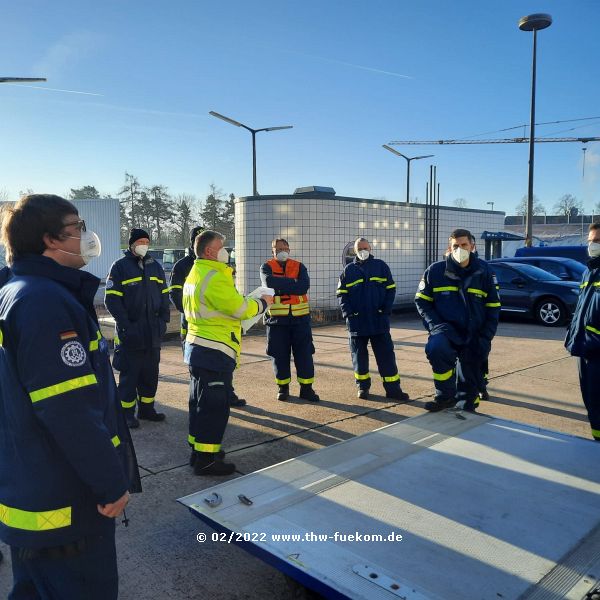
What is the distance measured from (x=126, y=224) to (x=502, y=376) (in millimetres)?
65662

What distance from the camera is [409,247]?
49.1 feet

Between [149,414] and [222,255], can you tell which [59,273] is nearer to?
[222,255]

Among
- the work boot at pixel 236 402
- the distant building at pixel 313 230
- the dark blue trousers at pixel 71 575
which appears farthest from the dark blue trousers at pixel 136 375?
the distant building at pixel 313 230

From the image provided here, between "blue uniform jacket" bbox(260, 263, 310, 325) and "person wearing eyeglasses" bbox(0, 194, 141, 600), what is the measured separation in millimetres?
3956

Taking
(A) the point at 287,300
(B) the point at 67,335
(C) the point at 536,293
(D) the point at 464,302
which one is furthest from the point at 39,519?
(C) the point at 536,293

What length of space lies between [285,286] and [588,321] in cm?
295

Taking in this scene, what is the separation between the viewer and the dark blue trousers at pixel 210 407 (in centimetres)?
401

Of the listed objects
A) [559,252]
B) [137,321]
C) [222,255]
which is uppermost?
[222,255]

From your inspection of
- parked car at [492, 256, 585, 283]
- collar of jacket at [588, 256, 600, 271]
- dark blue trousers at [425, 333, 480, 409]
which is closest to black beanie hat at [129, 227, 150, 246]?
dark blue trousers at [425, 333, 480, 409]

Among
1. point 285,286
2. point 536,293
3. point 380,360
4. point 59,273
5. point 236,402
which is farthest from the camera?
point 536,293

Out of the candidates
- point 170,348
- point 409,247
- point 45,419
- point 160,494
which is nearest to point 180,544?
point 160,494

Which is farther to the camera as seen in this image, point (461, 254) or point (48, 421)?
point (461, 254)

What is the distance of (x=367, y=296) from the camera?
6.23m

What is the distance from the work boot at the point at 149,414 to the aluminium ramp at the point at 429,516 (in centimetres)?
252
